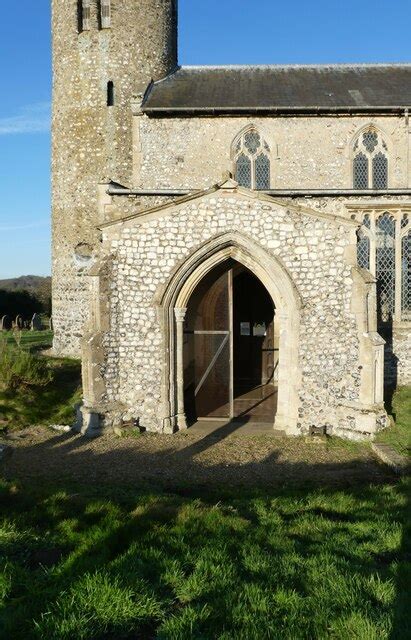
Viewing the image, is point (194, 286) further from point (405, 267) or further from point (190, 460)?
point (405, 267)

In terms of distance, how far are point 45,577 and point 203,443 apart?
5854mm

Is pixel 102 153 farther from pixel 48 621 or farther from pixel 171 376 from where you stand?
pixel 48 621

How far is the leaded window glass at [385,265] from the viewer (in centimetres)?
1351

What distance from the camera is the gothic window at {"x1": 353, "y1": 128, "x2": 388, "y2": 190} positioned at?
18.0 meters

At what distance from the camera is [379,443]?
905cm

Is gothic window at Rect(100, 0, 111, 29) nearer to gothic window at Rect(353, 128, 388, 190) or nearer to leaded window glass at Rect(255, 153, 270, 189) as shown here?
leaded window glass at Rect(255, 153, 270, 189)

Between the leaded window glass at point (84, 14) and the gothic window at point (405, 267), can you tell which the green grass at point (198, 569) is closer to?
the gothic window at point (405, 267)

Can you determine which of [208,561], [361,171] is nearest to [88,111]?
[361,171]

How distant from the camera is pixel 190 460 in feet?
28.5

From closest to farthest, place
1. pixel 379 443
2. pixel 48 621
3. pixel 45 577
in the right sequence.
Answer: pixel 48 621 < pixel 45 577 < pixel 379 443

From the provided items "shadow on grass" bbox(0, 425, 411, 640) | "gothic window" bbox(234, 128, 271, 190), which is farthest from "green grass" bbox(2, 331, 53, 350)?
"shadow on grass" bbox(0, 425, 411, 640)

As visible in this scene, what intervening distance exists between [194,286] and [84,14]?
16.0 metres

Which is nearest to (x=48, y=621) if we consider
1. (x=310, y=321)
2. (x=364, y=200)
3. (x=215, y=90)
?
(x=310, y=321)

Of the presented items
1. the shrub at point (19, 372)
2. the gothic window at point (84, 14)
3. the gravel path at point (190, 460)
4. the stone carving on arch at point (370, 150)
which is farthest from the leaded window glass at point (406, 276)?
the gothic window at point (84, 14)
